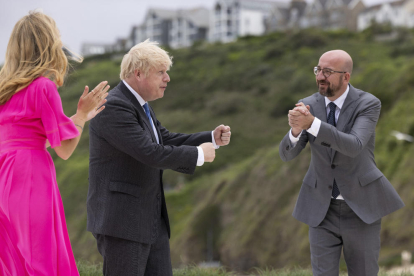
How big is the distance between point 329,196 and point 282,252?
40.4ft

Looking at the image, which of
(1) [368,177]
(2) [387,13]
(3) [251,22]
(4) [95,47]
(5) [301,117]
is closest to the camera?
(5) [301,117]

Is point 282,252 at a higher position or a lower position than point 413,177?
lower

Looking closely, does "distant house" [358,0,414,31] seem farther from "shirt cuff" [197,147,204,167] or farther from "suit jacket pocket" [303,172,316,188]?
"shirt cuff" [197,147,204,167]

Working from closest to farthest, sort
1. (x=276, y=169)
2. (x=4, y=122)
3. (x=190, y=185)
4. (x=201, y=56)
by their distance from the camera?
(x=4, y=122) < (x=276, y=169) < (x=190, y=185) < (x=201, y=56)

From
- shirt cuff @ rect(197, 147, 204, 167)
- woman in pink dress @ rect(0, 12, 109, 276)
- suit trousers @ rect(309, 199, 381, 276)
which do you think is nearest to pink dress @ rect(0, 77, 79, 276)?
woman in pink dress @ rect(0, 12, 109, 276)

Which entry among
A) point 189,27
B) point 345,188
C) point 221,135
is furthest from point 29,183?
point 189,27

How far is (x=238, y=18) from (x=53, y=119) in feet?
261

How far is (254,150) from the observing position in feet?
91.9

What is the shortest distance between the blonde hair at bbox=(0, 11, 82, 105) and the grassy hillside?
48 centimetres

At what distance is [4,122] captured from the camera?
2.96m

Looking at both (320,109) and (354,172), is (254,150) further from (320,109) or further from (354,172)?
(354,172)

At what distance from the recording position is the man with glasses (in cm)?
382

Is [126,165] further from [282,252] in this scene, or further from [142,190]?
[282,252]

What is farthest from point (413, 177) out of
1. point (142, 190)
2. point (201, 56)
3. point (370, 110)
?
point (201, 56)
